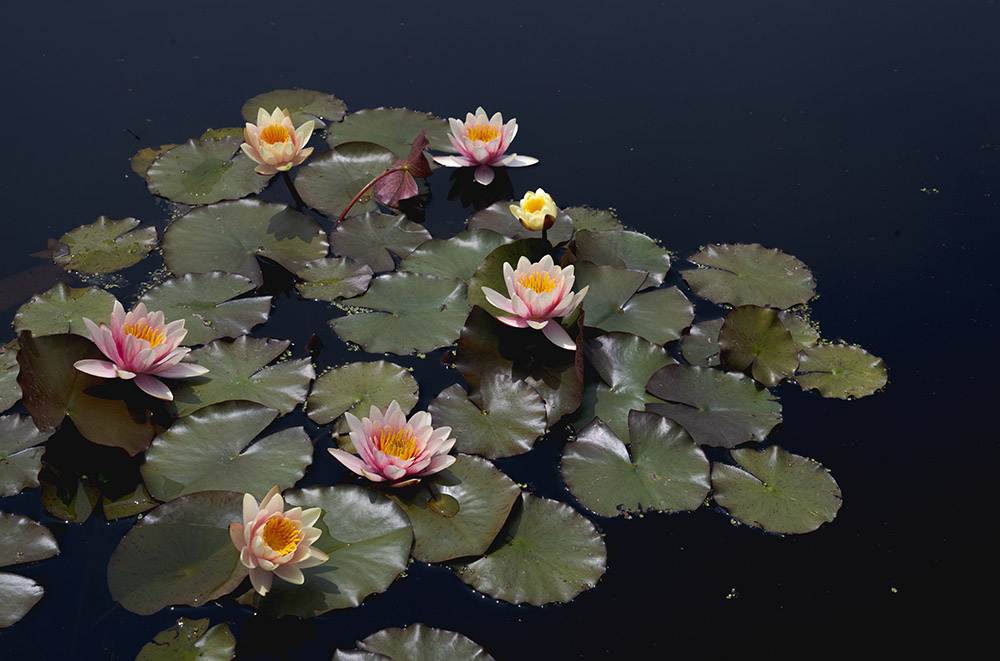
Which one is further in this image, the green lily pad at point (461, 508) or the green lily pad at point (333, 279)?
the green lily pad at point (333, 279)

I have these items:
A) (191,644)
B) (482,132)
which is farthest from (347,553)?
(482,132)

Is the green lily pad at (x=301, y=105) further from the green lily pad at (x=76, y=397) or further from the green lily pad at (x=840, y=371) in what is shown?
the green lily pad at (x=840, y=371)

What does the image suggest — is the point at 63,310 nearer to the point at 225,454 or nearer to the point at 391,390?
the point at 225,454

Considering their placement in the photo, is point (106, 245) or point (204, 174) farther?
point (204, 174)

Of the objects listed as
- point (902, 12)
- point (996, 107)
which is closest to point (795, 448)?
point (996, 107)

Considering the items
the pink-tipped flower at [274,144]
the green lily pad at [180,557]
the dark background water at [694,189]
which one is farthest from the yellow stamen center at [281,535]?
the pink-tipped flower at [274,144]

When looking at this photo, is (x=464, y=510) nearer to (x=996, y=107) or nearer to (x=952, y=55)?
(x=996, y=107)
